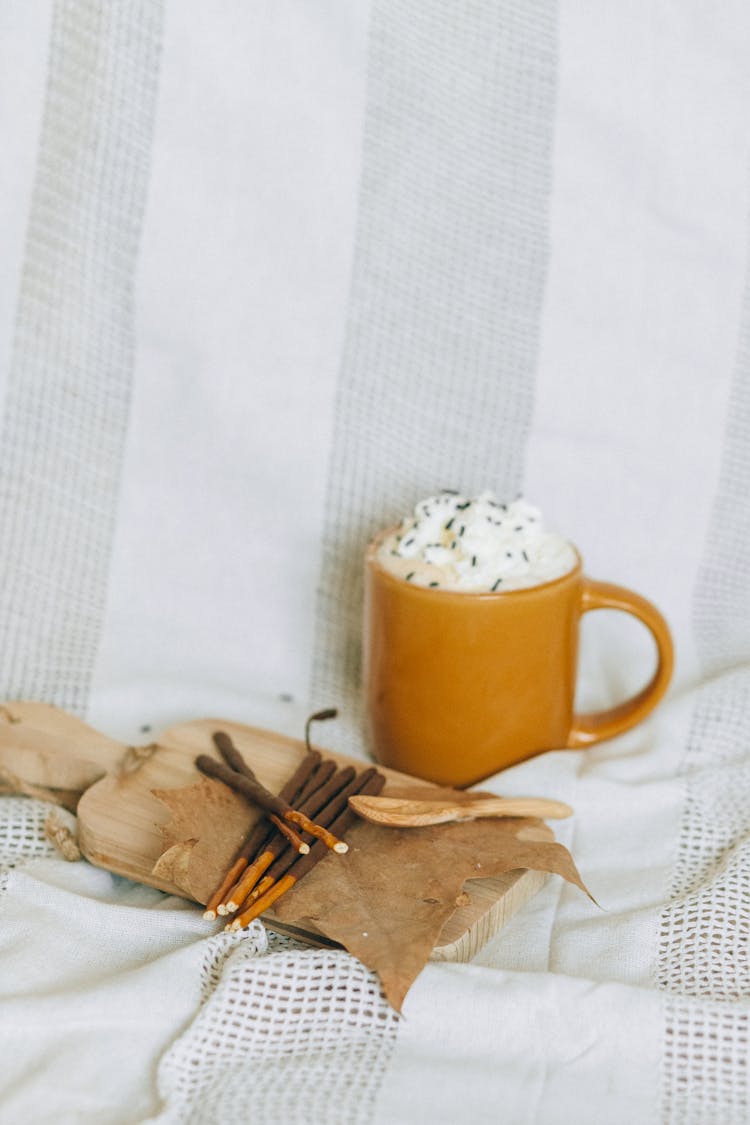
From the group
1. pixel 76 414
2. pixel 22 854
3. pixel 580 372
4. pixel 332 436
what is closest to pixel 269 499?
pixel 332 436

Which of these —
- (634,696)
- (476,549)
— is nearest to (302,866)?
(476,549)

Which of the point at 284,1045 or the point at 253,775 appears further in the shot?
the point at 253,775

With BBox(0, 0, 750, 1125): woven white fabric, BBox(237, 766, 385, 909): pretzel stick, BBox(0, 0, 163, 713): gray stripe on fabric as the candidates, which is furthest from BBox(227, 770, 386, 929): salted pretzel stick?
BBox(0, 0, 163, 713): gray stripe on fabric

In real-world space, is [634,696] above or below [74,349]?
below

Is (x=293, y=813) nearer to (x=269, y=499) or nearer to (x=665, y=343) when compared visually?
(x=269, y=499)

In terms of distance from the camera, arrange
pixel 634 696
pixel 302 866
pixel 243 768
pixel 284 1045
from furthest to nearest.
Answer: pixel 634 696
pixel 243 768
pixel 302 866
pixel 284 1045

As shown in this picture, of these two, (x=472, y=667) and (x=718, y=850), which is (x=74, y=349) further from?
(x=718, y=850)

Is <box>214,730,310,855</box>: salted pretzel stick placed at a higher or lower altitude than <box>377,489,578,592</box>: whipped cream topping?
lower

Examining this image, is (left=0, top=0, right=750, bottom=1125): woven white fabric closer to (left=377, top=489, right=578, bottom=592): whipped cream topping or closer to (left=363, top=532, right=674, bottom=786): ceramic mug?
(left=363, top=532, right=674, bottom=786): ceramic mug
